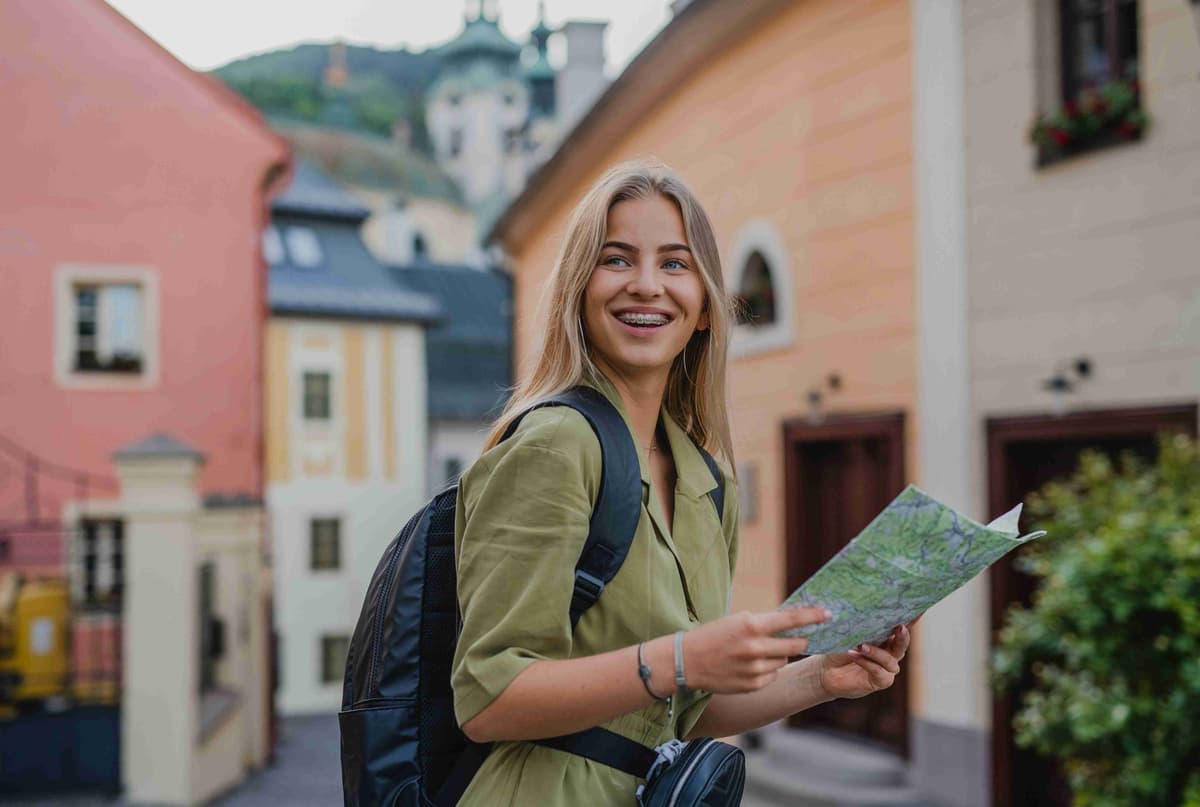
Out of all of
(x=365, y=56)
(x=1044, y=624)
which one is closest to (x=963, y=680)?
(x=1044, y=624)

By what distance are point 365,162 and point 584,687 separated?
202ft

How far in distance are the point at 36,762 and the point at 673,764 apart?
11.0 metres

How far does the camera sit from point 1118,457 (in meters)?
7.24

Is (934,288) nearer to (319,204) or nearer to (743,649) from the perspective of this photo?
(743,649)

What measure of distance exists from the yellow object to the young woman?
35.6 ft

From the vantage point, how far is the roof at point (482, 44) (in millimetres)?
81125

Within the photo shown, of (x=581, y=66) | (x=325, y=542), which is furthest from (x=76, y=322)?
(x=325, y=542)

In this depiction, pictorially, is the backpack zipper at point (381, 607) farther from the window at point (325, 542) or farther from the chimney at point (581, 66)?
the window at point (325, 542)

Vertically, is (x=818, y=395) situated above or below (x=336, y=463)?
above

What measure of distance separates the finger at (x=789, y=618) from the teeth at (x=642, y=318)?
46cm

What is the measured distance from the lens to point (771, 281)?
35.0ft

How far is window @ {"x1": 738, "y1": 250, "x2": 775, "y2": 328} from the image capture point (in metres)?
10.6

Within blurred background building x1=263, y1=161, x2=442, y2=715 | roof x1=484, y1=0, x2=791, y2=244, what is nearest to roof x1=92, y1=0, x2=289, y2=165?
roof x1=484, y1=0, x2=791, y2=244

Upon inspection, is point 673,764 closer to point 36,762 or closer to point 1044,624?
point 1044,624
